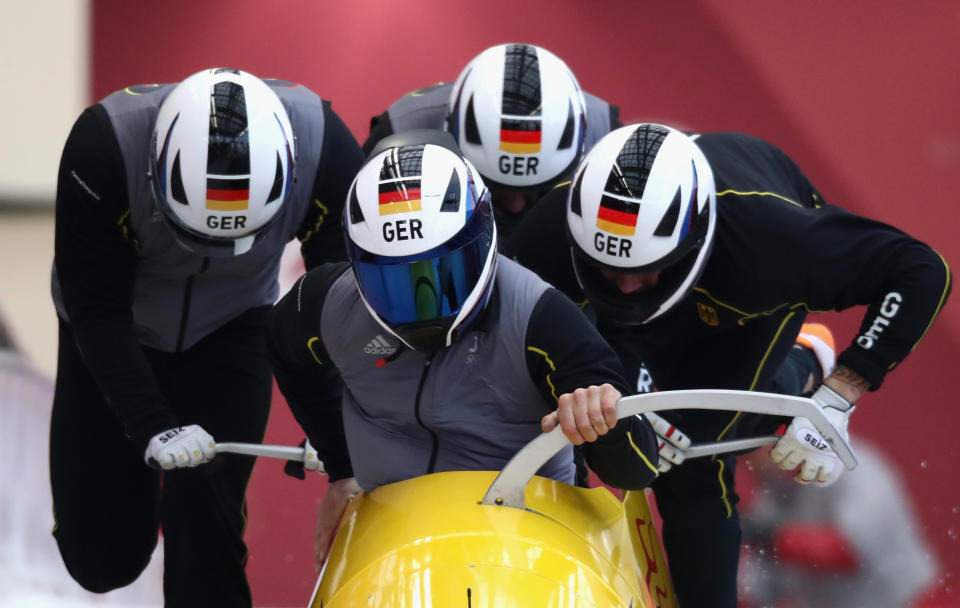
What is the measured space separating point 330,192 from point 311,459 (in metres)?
0.59

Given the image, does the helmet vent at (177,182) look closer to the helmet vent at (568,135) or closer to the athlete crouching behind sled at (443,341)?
the athlete crouching behind sled at (443,341)

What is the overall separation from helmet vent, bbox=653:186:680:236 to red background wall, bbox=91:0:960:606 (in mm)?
2351

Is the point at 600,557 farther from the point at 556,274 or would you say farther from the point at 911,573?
the point at 911,573

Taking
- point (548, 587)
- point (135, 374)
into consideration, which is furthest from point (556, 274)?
point (548, 587)

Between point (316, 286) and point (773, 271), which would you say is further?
point (773, 271)

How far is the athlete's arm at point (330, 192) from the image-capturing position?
2.76 metres

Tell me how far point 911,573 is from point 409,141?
9.49 ft

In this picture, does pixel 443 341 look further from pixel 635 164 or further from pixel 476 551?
pixel 635 164

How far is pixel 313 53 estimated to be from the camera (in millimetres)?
4777

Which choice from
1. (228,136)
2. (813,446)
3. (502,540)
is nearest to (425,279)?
(502,540)

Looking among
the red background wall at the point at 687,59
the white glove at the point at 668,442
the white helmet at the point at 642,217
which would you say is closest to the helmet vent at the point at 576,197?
the white helmet at the point at 642,217

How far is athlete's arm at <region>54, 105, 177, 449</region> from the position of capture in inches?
101

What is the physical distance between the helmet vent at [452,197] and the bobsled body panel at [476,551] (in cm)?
43

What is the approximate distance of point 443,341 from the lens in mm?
2055
